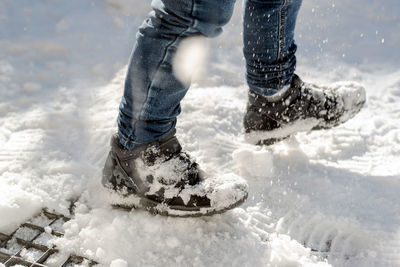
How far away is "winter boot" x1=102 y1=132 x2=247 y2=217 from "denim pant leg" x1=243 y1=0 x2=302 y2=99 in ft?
1.43

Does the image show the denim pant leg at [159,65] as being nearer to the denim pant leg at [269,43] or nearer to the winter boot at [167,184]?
the winter boot at [167,184]

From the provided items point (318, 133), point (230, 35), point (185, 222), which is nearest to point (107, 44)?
point (230, 35)

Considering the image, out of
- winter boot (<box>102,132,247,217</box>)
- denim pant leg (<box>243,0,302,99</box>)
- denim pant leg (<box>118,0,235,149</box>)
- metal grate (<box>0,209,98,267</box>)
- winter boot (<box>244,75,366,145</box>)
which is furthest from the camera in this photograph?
winter boot (<box>244,75,366,145</box>)

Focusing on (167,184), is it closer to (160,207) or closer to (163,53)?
(160,207)

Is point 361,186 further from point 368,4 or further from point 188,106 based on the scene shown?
point 368,4

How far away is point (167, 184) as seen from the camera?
4.51ft

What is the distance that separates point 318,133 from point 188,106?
0.54 meters

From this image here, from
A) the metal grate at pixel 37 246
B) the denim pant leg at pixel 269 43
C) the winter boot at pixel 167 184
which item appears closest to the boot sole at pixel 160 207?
the winter boot at pixel 167 184

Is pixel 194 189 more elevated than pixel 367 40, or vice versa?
pixel 367 40

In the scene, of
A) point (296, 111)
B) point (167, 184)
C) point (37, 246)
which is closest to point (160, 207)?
point (167, 184)

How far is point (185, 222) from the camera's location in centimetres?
140

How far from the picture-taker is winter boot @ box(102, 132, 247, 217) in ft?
4.48

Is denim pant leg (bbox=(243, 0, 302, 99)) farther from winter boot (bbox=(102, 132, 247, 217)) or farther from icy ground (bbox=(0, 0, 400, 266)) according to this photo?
winter boot (bbox=(102, 132, 247, 217))

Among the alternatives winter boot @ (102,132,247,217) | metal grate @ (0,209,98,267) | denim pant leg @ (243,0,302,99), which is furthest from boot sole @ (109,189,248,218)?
denim pant leg @ (243,0,302,99)
